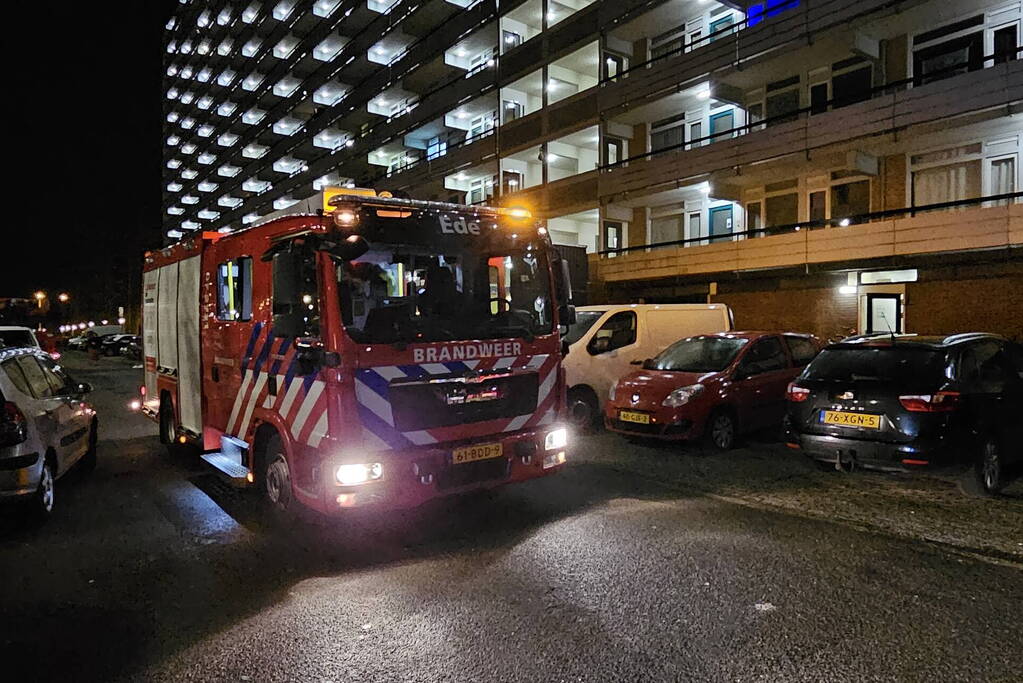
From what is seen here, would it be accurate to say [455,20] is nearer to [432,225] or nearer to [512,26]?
[512,26]

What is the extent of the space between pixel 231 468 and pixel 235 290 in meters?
1.69

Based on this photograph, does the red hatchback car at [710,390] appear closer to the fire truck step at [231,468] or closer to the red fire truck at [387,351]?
the red fire truck at [387,351]

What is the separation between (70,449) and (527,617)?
539 cm

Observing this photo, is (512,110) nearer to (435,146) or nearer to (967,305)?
(435,146)

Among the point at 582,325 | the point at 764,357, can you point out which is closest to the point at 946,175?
the point at 764,357

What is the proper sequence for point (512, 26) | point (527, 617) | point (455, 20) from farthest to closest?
point (455, 20) < point (512, 26) < point (527, 617)

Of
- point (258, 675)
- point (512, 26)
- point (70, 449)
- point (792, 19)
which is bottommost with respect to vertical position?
point (258, 675)

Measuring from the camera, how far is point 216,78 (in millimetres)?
61844

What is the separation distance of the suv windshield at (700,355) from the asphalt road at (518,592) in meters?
2.78

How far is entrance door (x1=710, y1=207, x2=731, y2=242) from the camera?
69.0 ft

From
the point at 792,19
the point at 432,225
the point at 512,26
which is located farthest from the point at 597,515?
the point at 512,26

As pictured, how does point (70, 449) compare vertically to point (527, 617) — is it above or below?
above

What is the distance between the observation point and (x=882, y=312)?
16.6m


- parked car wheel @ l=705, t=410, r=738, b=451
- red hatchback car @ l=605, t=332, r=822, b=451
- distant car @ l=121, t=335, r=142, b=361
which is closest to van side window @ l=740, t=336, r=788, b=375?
red hatchback car @ l=605, t=332, r=822, b=451
